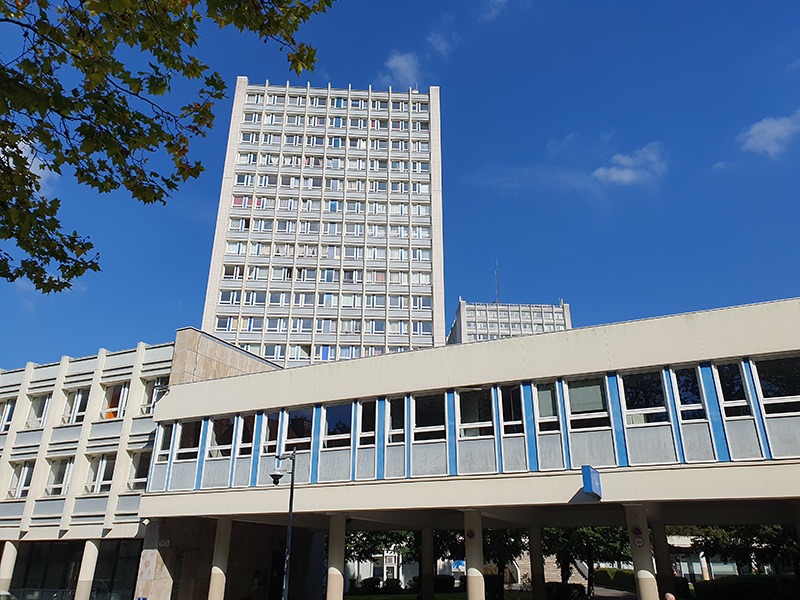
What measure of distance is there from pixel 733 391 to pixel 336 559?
37.1ft

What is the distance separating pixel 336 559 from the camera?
59.2 ft

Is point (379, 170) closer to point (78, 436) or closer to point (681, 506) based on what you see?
point (78, 436)

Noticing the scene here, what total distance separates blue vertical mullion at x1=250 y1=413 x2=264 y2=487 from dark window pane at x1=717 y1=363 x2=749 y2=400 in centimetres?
1255

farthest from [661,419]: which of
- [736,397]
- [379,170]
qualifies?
[379,170]

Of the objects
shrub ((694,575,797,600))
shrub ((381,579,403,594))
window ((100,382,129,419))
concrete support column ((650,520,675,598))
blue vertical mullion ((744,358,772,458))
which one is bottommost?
shrub ((381,579,403,594))

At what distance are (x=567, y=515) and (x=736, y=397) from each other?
788 centimetres

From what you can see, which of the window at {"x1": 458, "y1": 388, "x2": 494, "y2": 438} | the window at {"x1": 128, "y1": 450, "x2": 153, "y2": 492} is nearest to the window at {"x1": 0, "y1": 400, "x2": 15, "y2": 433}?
the window at {"x1": 128, "y1": 450, "x2": 153, "y2": 492}

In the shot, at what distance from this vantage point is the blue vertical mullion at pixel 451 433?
53.1 ft

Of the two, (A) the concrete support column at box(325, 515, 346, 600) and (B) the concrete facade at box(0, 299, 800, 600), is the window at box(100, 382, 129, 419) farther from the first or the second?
(A) the concrete support column at box(325, 515, 346, 600)

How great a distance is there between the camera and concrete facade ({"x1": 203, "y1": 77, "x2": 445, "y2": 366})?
55.8 metres

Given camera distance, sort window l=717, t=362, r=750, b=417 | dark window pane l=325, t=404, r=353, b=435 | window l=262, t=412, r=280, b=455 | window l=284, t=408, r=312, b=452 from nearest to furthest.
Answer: window l=717, t=362, r=750, b=417 → dark window pane l=325, t=404, r=353, b=435 → window l=284, t=408, r=312, b=452 → window l=262, t=412, r=280, b=455

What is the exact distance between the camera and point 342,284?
58000mm

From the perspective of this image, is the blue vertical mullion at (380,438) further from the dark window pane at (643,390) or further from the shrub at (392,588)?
the shrub at (392,588)

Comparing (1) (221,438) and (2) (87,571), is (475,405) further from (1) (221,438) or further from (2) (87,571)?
(2) (87,571)
